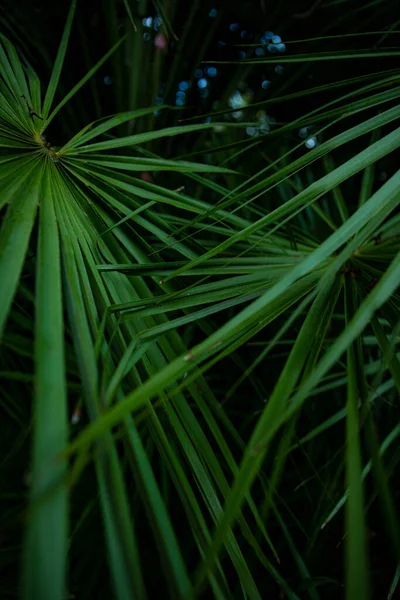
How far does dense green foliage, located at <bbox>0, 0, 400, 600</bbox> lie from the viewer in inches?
9.8

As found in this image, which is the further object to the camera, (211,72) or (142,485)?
(211,72)

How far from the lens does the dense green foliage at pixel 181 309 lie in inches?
9.8

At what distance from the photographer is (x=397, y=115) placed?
421mm

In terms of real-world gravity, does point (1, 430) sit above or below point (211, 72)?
below

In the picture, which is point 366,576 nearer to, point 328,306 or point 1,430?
point 328,306

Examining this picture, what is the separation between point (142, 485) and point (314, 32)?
4.20 ft

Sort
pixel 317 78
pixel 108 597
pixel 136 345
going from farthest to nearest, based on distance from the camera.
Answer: pixel 317 78, pixel 108 597, pixel 136 345

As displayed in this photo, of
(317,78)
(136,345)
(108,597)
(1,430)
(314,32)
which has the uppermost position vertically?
(314,32)

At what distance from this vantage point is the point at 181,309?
0.69 meters

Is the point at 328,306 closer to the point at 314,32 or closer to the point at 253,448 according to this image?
the point at 253,448

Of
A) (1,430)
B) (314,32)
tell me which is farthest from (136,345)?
(314,32)

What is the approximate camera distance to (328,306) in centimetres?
42

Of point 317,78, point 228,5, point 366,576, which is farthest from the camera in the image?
point 317,78

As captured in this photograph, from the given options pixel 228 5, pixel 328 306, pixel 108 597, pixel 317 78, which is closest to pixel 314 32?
pixel 317 78
